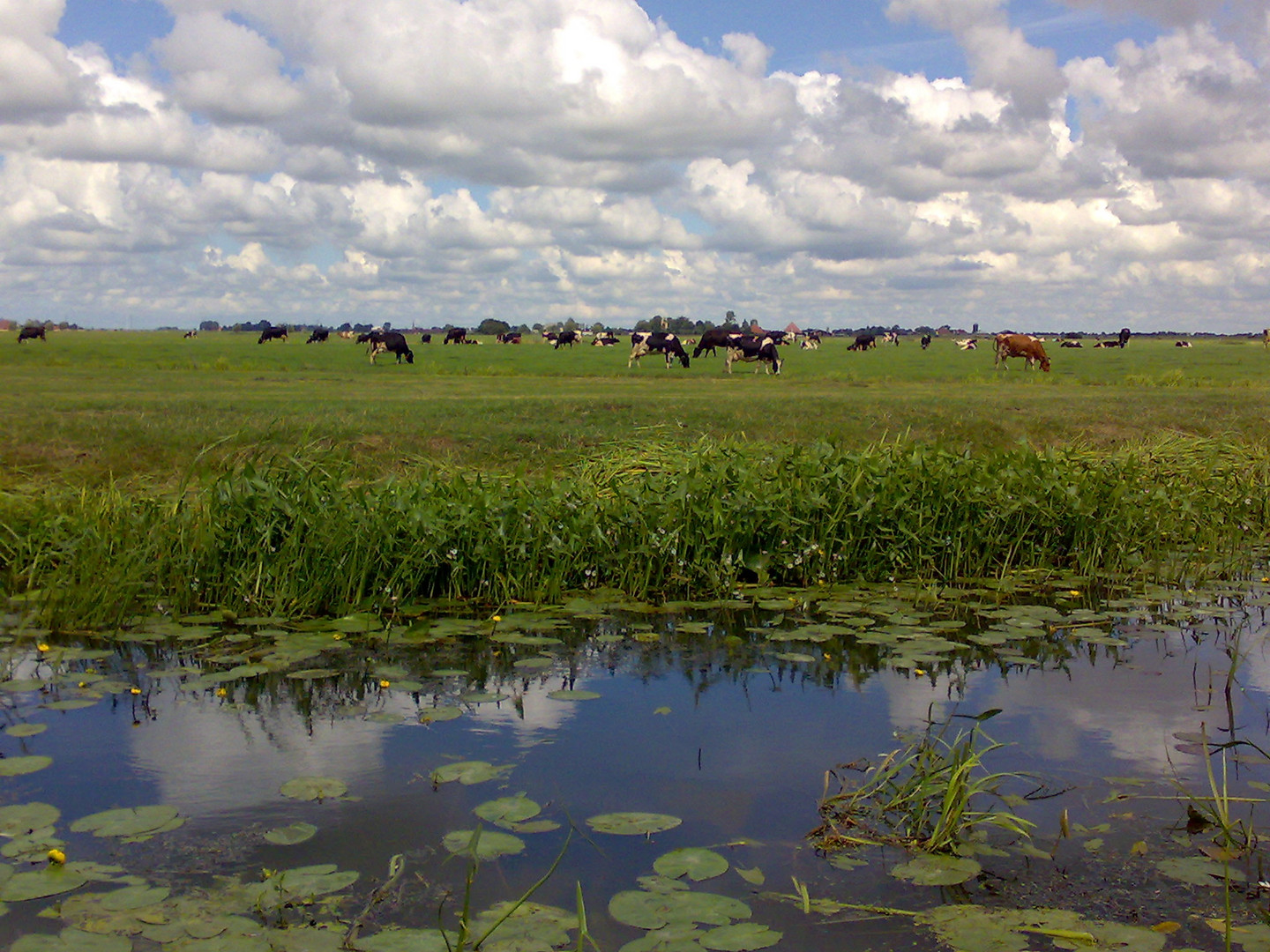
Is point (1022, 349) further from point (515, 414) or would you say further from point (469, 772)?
point (469, 772)

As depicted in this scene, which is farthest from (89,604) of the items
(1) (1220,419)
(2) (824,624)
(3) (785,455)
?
(1) (1220,419)

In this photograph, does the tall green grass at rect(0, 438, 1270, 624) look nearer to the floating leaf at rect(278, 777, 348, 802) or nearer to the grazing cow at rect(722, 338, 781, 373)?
the floating leaf at rect(278, 777, 348, 802)

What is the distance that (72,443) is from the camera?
37.1ft

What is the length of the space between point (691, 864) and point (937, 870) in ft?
2.76

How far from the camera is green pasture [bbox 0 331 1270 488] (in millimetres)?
11203

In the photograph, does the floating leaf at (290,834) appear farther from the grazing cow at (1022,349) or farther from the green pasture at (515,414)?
the grazing cow at (1022,349)

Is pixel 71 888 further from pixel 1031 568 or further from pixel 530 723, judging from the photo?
pixel 1031 568

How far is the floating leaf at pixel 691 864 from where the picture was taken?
3.50m

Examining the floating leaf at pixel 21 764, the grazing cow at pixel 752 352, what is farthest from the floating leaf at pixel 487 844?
the grazing cow at pixel 752 352

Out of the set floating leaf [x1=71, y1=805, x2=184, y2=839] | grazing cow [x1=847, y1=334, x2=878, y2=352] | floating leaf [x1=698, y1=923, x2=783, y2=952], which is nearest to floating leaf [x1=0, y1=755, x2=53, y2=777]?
floating leaf [x1=71, y1=805, x2=184, y2=839]

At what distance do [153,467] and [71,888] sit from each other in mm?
8295

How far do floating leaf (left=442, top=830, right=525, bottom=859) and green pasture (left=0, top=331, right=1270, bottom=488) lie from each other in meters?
4.09

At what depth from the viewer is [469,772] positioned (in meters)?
4.37

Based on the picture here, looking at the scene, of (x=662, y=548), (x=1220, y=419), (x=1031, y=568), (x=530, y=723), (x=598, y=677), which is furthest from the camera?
(x=1220, y=419)
